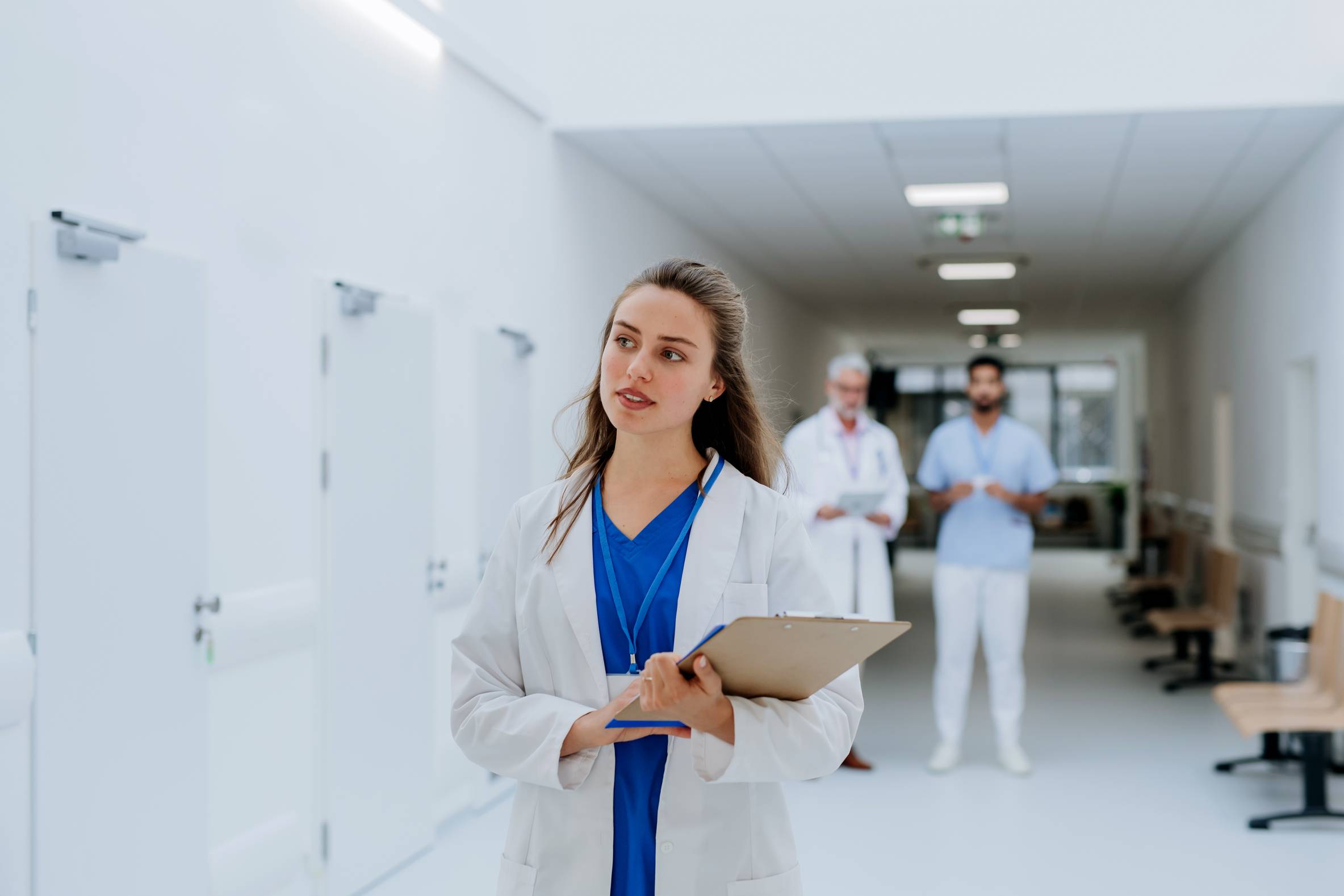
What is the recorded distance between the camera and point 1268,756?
17.5 ft

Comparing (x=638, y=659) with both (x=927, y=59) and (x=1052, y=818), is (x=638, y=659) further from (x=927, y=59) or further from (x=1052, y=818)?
(x=927, y=59)

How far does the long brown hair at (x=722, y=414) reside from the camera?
65.4 inches

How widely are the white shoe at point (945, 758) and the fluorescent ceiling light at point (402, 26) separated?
147 inches

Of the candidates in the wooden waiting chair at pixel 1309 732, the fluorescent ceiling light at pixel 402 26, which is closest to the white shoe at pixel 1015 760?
the wooden waiting chair at pixel 1309 732

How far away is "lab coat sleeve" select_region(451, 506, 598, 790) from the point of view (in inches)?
58.7

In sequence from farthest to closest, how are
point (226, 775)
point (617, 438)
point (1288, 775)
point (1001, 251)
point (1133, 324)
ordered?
1. point (1133, 324)
2. point (1001, 251)
3. point (1288, 775)
4. point (226, 775)
5. point (617, 438)

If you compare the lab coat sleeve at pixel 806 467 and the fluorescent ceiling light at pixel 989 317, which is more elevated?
the fluorescent ceiling light at pixel 989 317

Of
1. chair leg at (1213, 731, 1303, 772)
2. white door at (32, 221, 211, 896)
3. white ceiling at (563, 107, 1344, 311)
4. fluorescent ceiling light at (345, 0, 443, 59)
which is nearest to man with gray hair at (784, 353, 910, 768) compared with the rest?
white ceiling at (563, 107, 1344, 311)

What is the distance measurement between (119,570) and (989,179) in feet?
17.2

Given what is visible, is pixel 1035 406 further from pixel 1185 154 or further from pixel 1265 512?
pixel 1185 154

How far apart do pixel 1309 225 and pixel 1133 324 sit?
30.2ft

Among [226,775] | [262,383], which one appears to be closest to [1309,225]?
[262,383]

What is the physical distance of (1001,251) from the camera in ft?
29.9

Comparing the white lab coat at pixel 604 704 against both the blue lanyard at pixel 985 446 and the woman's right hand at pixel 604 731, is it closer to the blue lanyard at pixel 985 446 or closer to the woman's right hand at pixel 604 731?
the woman's right hand at pixel 604 731
